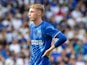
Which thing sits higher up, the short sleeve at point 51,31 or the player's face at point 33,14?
the player's face at point 33,14

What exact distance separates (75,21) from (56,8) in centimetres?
107

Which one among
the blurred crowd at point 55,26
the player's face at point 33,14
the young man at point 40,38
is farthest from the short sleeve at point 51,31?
the blurred crowd at point 55,26

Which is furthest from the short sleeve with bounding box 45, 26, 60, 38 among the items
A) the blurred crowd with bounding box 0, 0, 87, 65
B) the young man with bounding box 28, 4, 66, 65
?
the blurred crowd with bounding box 0, 0, 87, 65

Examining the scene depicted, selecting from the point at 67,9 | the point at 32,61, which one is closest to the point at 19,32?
the point at 67,9

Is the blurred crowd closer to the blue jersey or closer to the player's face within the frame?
the blue jersey

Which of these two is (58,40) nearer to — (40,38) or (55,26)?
(40,38)

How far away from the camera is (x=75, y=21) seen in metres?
17.0

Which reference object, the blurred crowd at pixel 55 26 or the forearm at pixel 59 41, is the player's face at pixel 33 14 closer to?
the forearm at pixel 59 41

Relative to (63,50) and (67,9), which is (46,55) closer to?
(63,50)

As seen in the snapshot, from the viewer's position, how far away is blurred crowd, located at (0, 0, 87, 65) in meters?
14.7

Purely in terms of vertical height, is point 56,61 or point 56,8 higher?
point 56,8

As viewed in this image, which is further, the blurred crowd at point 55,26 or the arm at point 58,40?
the blurred crowd at point 55,26

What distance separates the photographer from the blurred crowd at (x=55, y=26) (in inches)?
579

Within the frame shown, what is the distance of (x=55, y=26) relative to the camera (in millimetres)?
16688
